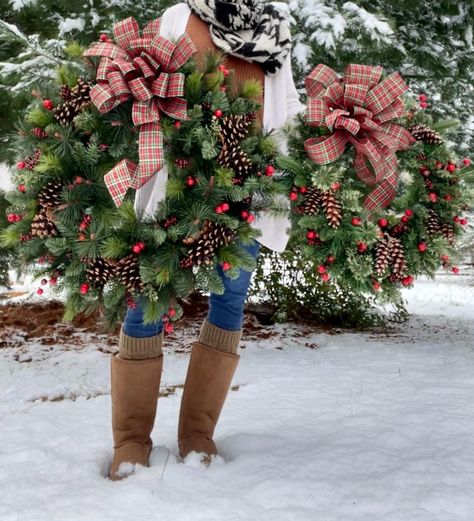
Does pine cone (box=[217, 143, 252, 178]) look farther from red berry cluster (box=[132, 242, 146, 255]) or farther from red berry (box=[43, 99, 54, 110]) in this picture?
red berry (box=[43, 99, 54, 110])

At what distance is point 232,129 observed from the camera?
172 cm

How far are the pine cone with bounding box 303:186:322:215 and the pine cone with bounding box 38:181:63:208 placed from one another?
2.78ft

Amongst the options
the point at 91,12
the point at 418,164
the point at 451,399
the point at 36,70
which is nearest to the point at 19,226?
the point at 418,164

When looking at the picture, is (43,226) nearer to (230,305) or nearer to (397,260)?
(230,305)

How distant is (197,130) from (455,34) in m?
3.79

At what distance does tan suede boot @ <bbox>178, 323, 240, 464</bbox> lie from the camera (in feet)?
7.00

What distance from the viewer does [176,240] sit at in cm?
172

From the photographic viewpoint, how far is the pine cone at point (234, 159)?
1710 millimetres

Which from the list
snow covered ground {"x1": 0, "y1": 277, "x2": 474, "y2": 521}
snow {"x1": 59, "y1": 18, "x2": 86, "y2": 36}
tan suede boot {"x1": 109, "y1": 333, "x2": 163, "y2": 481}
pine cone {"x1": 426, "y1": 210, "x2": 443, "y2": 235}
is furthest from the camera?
snow {"x1": 59, "y1": 18, "x2": 86, "y2": 36}

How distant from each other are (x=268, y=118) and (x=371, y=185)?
508 millimetres

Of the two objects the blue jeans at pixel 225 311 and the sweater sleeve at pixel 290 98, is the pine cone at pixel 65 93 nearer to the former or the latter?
the blue jeans at pixel 225 311

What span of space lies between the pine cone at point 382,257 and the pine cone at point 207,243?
1.75 feet

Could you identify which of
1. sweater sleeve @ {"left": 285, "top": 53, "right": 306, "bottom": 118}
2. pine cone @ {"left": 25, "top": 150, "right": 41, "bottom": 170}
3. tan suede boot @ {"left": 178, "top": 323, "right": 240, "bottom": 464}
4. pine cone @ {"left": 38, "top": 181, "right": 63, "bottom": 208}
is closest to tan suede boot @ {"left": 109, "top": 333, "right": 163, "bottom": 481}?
tan suede boot @ {"left": 178, "top": 323, "right": 240, "bottom": 464}

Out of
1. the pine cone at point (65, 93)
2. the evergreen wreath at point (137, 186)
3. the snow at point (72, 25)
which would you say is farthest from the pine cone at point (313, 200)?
the snow at point (72, 25)
